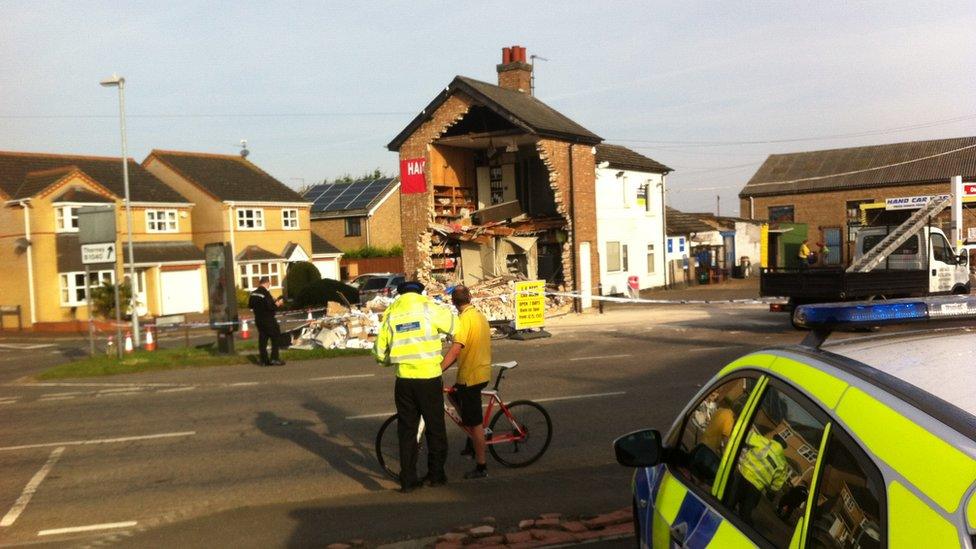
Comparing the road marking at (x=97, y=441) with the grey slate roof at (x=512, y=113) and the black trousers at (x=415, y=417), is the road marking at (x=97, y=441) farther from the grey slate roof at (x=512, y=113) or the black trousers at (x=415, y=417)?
the grey slate roof at (x=512, y=113)

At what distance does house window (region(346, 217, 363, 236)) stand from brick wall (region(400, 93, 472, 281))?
29012 millimetres

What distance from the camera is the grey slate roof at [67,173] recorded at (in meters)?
41.2

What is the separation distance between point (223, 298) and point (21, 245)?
2454cm

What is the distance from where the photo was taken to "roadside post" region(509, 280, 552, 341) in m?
21.7

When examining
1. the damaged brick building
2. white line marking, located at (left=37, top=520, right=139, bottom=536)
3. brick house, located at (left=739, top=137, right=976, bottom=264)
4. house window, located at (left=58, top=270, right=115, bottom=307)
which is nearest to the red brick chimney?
the damaged brick building

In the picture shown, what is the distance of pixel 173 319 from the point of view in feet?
89.9

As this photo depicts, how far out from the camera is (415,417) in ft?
25.7

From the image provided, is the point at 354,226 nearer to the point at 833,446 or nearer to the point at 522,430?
the point at 522,430

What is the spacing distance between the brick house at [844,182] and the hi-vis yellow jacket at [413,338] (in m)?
43.5

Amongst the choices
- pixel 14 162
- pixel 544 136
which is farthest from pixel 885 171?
pixel 14 162

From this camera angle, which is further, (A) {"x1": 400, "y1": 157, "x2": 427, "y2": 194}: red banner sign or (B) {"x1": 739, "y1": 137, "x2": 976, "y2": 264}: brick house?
(B) {"x1": 739, "y1": 137, "x2": 976, "y2": 264}: brick house

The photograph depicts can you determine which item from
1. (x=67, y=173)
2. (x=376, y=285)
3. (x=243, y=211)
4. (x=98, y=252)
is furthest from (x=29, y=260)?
(x=98, y=252)

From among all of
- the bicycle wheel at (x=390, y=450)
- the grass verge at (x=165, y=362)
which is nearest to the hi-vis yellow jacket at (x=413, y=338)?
the bicycle wheel at (x=390, y=450)

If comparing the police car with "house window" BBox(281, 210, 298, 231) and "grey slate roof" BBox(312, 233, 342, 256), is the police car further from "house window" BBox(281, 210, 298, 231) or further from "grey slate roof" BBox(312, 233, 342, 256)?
"grey slate roof" BBox(312, 233, 342, 256)
